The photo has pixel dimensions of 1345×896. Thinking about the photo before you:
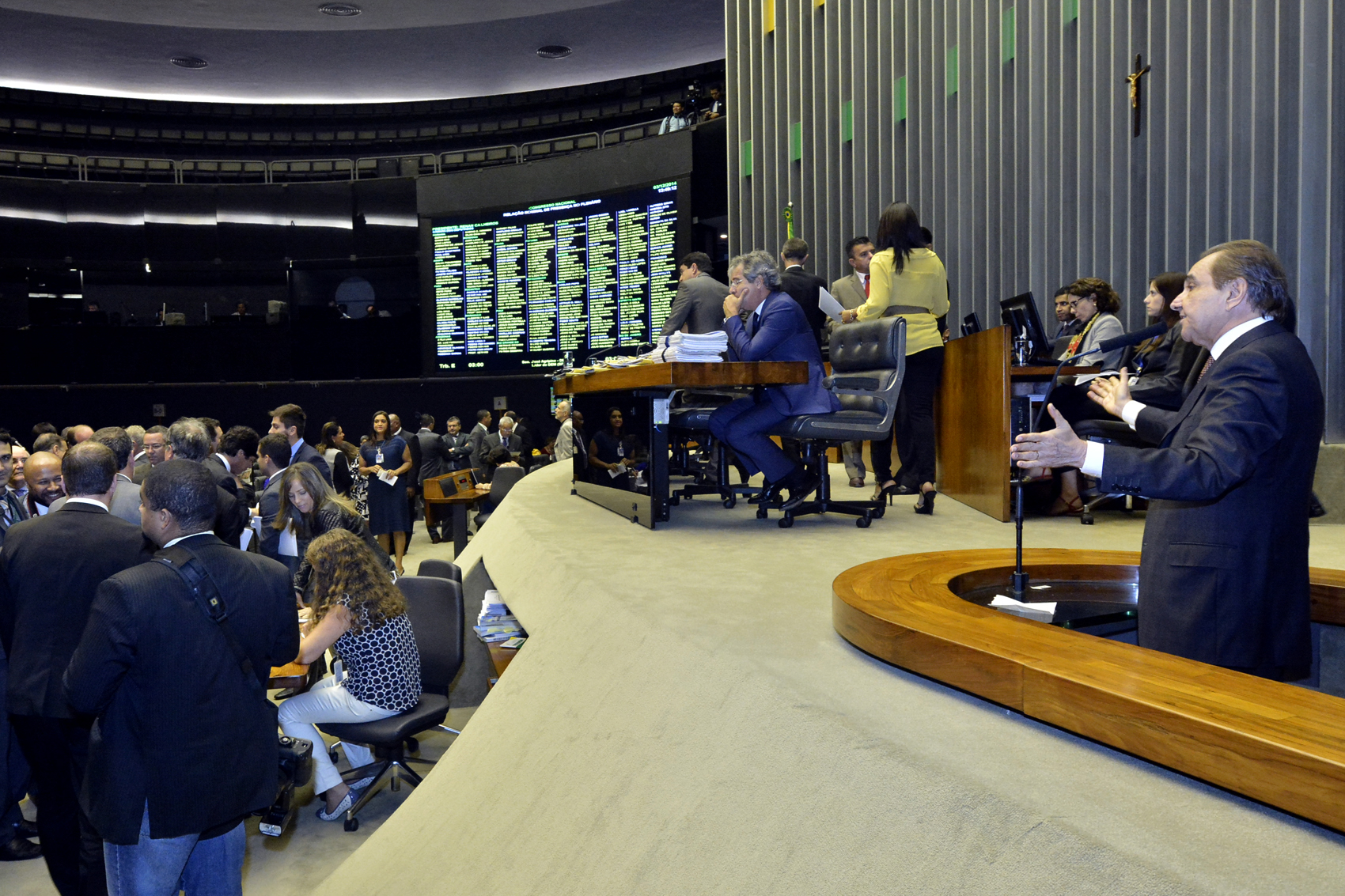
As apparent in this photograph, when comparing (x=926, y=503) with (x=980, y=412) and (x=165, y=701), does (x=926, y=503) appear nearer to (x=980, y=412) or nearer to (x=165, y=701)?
(x=980, y=412)

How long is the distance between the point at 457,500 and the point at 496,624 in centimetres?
450

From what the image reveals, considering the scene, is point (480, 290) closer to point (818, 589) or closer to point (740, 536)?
point (740, 536)

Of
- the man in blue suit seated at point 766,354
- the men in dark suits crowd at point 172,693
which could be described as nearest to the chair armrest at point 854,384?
the man in blue suit seated at point 766,354

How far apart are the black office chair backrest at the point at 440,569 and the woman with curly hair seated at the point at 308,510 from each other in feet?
0.72

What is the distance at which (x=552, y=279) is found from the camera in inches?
438

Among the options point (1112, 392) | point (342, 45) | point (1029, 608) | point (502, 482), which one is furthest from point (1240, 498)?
point (342, 45)

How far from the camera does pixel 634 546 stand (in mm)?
3682

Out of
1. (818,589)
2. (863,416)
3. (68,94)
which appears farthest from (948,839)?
(68,94)

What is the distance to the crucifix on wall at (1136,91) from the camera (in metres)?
5.00

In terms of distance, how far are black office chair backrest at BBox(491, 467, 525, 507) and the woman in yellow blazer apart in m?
4.19

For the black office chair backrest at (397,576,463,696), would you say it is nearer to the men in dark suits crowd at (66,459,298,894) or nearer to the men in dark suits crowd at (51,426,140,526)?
the men in dark suits crowd at (51,426,140,526)

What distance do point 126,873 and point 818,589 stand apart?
1.99 meters

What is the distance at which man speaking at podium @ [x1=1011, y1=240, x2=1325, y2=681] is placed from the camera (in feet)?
5.81

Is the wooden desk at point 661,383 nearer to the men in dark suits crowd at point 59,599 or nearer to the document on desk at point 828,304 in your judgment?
the document on desk at point 828,304
